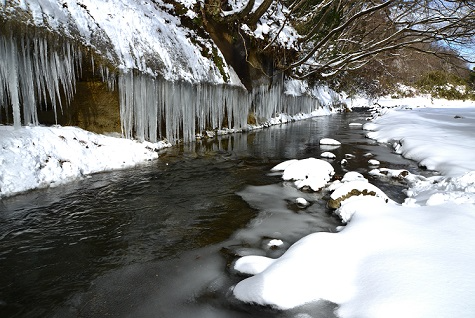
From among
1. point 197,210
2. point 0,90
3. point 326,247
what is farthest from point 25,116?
point 326,247

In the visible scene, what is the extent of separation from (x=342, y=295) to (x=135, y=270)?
215 centimetres

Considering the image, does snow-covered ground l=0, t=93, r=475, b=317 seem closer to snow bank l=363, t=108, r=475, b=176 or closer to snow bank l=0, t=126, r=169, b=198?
snow bank l=0, t=126, r=169, b=198

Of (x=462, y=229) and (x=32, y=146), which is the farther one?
(x=32, y=146)

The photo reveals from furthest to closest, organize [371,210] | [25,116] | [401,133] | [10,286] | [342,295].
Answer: [401,133]
[25,116]
[371,210]
[10,286]
[342,295]

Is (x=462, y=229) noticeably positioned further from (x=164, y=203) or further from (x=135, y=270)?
(x=164, y=203)

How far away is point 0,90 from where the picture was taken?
5.80 meters

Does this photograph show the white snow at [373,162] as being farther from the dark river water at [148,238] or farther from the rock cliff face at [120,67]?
the rock cliff face at [120,67]

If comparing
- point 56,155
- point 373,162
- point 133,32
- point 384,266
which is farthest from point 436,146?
point 56,155

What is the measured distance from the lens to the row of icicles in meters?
6.02

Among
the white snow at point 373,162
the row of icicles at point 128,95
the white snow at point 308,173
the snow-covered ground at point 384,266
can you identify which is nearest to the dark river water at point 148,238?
the snow-covered ground at point 384,266

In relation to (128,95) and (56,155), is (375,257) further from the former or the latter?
(128,95)

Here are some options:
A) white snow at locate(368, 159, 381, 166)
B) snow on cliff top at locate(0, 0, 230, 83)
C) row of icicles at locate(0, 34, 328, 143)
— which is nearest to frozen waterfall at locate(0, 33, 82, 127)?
row of icicles at locate(0, 34, 328, 143)

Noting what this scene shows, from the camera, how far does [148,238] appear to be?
404cm

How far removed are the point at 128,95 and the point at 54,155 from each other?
2.77 meters
